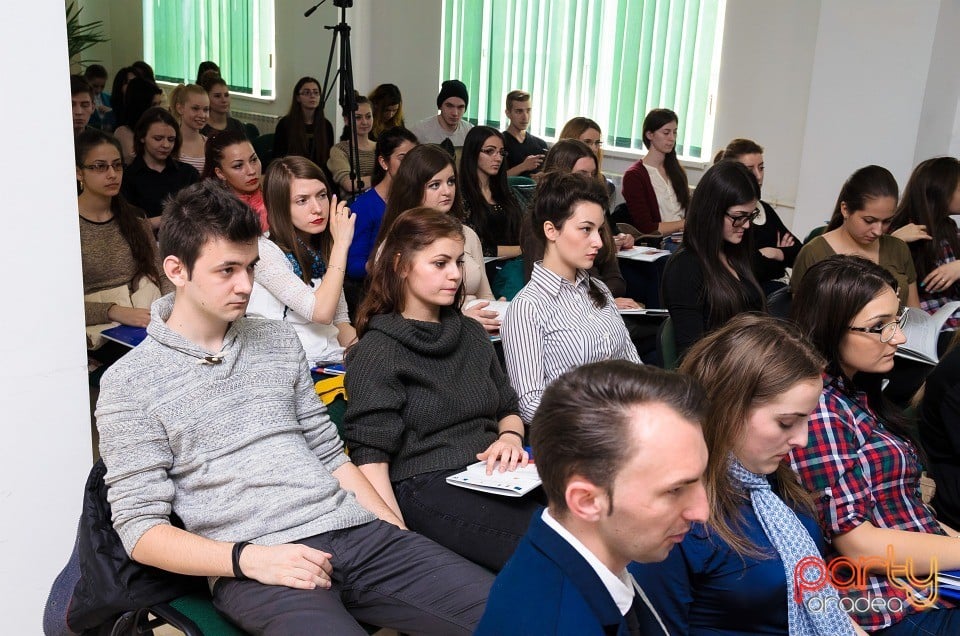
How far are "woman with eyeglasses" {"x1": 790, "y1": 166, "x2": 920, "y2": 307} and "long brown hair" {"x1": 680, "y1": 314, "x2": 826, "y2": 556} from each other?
1.83 m

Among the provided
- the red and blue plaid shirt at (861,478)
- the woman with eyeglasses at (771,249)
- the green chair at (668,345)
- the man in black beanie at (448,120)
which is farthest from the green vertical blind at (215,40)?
the red and blue plaid shirt at (861,478)

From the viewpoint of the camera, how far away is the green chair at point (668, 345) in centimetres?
289

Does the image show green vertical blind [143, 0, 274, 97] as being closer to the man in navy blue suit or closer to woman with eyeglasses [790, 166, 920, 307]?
woman with eyeglasses [790, 166, 920, 307]

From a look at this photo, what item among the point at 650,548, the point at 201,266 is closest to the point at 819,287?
the point at 650,548

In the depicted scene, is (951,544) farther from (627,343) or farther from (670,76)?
A: (670,76)

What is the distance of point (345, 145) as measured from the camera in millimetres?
5676

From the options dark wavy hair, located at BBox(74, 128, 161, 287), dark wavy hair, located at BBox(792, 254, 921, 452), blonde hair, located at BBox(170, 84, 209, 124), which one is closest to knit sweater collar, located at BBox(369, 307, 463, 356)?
dark wavy hair, located at BBox(792, 254, 921, 452)

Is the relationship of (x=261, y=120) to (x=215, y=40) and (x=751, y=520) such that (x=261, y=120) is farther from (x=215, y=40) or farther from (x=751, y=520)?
(x=751, y=520)

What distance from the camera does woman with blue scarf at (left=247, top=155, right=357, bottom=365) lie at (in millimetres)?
2688

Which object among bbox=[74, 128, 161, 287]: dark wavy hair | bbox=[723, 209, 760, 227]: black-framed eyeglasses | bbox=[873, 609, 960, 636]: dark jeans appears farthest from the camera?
bbox=[74, 128, 161, 287]: dark wavy hair

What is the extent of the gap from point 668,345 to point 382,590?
4.85ft

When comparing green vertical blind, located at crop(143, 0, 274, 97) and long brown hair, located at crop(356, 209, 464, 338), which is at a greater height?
green vertical blind, located at crop(143, 0, 274, 97)

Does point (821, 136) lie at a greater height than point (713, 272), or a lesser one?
greater

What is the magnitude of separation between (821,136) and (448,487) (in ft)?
13.8
